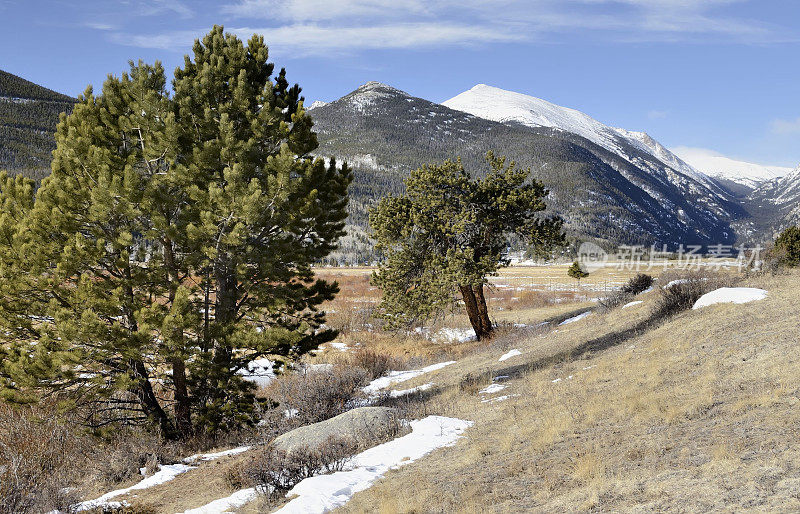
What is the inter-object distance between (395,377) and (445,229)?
5.52 meters

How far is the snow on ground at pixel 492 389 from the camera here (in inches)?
443

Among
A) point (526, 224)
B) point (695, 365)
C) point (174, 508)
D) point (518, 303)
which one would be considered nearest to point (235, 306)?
point (174, 508)

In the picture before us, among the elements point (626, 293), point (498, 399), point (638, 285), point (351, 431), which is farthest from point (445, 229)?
point (351, 431)

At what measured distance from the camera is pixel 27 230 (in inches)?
366

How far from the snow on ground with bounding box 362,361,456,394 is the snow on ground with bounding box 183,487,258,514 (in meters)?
7.70

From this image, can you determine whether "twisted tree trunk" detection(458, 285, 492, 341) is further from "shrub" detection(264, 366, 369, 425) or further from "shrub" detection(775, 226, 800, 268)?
"shrub" detection(775, 226, 800, 268)

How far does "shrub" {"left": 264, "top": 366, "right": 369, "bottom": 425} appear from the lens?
1180 centimetres

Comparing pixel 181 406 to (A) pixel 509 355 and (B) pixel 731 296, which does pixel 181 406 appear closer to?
(A) pixel 509 355

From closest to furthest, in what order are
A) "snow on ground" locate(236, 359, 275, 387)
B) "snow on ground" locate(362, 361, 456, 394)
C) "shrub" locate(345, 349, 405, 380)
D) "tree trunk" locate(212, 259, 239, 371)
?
"tree trunk" locate(212, 259, 239, 371)
"snow on ground" locate(236, 359, 275, 387)
"snow on ground" locate(362, 361, 456, 394)
"shrub" locate(345, 349, 405, 380)

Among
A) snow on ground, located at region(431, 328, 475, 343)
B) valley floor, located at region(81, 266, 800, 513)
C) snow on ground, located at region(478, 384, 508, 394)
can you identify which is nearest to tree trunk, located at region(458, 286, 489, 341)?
snow on ground, located at region(431, 328, 475, 343)

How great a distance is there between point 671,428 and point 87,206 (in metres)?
10.1

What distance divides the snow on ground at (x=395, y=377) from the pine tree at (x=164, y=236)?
4595mm

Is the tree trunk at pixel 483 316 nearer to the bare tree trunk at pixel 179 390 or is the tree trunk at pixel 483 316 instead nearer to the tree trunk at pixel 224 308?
the tree trunk at pixel 224 308

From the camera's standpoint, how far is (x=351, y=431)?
8.60 metres
